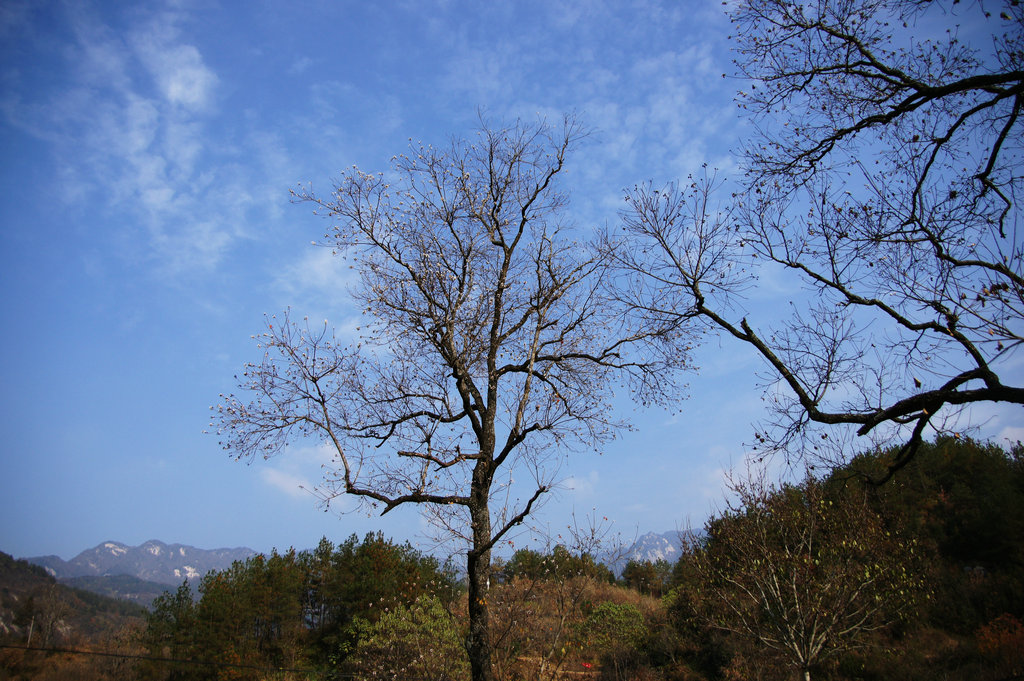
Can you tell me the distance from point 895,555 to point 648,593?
20612mm

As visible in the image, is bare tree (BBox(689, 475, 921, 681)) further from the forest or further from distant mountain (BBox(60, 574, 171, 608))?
distant mountain (BBox(60, 574, 171, 608))

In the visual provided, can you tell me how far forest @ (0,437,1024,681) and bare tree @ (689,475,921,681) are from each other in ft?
0.18

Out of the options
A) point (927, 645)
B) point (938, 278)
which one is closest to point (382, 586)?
point (927, 645)

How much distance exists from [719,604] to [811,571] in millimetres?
5119

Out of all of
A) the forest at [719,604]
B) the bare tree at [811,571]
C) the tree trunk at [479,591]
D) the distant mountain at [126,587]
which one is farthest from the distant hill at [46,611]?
the distant mountain at [126,587]

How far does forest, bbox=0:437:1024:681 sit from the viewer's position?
10242mm

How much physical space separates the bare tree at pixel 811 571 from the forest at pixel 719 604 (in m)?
0.05

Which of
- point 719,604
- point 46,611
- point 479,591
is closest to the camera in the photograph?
point 479,591

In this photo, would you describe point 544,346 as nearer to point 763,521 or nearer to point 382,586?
point 763,521

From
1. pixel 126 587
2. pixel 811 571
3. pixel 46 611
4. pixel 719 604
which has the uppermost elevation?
pixel 811 571

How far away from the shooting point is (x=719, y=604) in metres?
15.0

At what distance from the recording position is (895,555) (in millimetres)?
11438

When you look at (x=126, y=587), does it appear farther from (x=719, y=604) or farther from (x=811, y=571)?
(x=811, y=571)

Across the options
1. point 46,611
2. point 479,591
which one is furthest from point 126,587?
point 479,591
